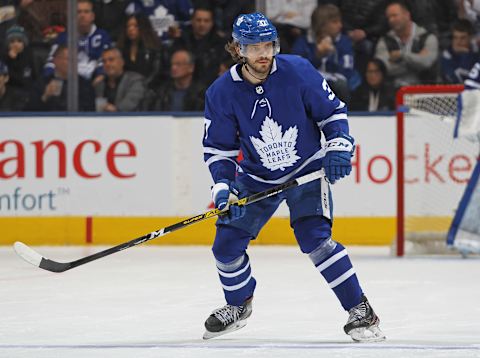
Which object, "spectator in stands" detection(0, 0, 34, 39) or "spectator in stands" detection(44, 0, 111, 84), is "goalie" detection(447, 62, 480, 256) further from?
"spectator in stands" detection(0, 0, 34, 39)

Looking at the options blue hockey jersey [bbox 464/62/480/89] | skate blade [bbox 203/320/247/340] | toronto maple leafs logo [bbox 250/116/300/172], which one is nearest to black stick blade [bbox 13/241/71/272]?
skate blade [bbox 203/320/247/340]

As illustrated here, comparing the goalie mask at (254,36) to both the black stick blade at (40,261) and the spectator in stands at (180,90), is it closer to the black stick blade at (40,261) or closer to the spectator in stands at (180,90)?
the black stick blade at (40,261)

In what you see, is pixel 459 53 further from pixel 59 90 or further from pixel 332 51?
pixel 59 90

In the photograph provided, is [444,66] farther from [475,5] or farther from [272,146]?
[272,146]

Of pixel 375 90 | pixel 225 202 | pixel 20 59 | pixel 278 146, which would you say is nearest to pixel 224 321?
pixel 225 202

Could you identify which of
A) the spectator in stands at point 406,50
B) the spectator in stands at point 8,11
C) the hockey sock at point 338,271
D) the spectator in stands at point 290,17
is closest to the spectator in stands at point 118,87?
the spectator in stands at point 8,11

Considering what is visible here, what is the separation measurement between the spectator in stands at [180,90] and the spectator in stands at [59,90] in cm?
40

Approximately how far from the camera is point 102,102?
8828 millimetres

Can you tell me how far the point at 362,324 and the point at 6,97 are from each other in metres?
5.03

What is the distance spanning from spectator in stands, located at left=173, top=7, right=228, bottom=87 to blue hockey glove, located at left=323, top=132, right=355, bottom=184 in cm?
445

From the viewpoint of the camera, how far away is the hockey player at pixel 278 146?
4.34 meters

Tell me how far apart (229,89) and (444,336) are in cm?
106

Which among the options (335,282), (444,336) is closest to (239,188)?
(335,282)

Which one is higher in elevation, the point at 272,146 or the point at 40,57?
the point at 272,146
